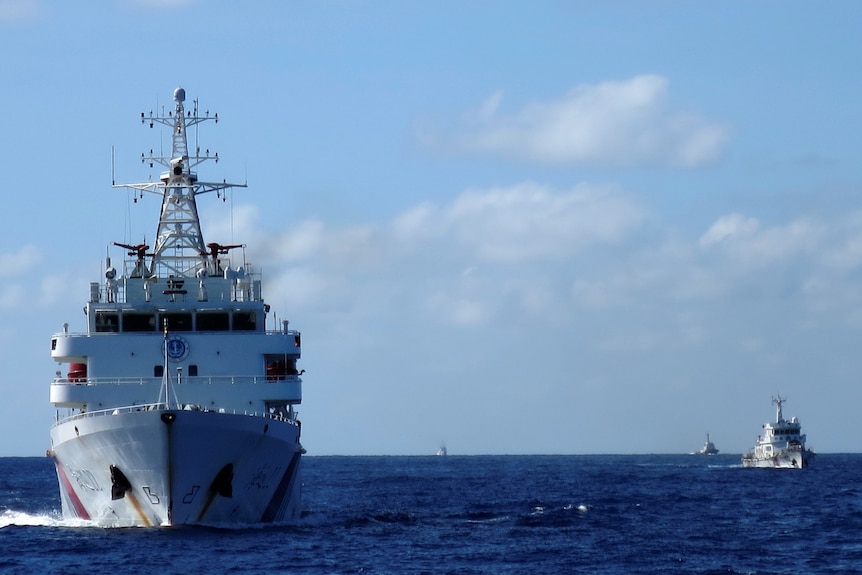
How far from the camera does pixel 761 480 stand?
102 m

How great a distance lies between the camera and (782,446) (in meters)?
135

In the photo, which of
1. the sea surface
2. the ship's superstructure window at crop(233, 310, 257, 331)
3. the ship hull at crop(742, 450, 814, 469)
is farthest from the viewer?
the ship hull at crop(742, 450, 814, 469)

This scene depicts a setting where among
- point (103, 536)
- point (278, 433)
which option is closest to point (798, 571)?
point (278, 433)

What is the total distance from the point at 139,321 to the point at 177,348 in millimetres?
2221

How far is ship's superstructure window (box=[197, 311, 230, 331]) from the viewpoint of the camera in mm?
48906

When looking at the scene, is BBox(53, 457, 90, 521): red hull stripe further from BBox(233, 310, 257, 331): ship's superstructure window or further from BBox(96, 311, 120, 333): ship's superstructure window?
BBox(233, 310, 257, 331): ship's superstructure window

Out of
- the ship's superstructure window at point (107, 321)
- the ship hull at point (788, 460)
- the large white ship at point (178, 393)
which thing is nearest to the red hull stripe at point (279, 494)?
the large white ship at point (178, 393)

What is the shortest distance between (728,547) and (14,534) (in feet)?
75.3

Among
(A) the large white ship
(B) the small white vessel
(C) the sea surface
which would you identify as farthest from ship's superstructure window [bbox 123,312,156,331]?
(B) the small white vessel

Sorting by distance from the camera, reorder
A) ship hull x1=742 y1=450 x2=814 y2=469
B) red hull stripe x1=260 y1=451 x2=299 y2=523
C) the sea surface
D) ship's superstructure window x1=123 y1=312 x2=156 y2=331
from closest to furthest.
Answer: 1. the sea surface
2. red hull stripe x1=260 y1=451 x2=299 y2=523
3. ship's superstructure window x1=123 y1=312 x2=156 y2=331
4. ship hull x1=742 y1=450 x2=814 y2=469

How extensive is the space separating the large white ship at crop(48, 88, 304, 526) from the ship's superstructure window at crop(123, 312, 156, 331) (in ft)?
0.11

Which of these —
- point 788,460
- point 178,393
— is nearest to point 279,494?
point 178,393

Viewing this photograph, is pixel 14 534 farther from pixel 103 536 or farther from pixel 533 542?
pixel 533 542

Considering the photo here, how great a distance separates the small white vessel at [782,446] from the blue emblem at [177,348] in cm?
9261
